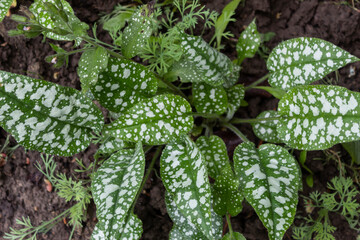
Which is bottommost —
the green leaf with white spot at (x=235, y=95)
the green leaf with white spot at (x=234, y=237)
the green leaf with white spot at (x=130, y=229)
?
the green leaf with white spot at (x=234, y=237)

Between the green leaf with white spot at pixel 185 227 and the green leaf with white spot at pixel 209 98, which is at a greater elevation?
the green leaf with white spot at pixel 209 98

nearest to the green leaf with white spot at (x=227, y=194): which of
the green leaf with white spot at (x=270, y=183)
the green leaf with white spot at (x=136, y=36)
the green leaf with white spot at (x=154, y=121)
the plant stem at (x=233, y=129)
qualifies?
the green leaf with white spot at (x=270, y=183)

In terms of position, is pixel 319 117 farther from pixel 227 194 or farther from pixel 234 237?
pixel 234 237

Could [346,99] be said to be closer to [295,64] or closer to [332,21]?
[295,64]

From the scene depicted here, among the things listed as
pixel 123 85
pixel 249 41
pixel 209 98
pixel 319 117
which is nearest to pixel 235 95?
pixel 209 98

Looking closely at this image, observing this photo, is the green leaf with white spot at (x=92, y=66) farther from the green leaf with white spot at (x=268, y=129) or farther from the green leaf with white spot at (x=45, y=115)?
the green leaf with white spot at (x=268, y=129)

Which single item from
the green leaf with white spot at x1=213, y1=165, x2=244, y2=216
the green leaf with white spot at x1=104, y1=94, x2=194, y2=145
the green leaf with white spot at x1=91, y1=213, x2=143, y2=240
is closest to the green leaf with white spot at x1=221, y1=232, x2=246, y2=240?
the green leaf with white spot at x1=213, y1=165, x2=244, y2=216

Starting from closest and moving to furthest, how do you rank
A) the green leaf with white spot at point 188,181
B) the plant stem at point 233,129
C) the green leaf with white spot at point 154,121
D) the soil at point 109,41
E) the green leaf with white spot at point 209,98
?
the green leaf with white spot at point 188,181 → the green leaf with white spot at point 154,121 → the green leaf with white spot at point 209,98 → the plant stem at point 233,129 → the soil at point 109,41
